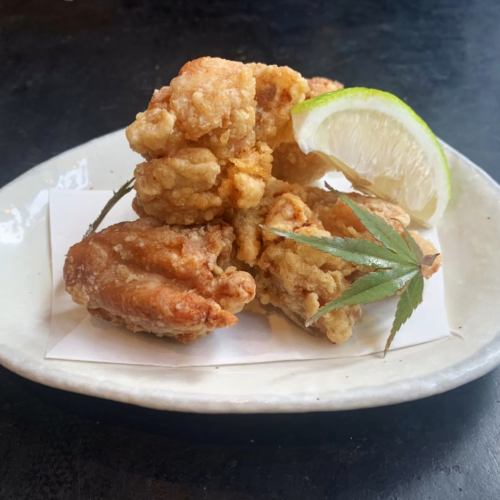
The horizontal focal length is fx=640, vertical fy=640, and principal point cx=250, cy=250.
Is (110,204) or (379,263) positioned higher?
(379,263)

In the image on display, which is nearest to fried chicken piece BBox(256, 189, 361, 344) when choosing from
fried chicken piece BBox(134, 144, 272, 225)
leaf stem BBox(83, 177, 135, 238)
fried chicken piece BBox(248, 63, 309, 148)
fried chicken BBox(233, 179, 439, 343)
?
fried chicken BBox(233, 179, 439, 343)

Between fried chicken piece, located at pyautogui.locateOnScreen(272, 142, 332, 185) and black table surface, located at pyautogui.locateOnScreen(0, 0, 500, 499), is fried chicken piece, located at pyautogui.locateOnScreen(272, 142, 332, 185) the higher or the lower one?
the higher one

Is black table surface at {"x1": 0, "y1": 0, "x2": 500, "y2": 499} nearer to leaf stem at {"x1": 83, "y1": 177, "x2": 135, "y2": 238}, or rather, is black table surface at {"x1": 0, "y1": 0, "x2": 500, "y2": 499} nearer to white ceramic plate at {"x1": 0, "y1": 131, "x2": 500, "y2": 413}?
white ceramic plate at {"x1": 0, "y1": 131, "x2": 500, "y2": 413}

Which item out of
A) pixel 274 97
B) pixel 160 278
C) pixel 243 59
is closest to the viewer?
pixel 160 278

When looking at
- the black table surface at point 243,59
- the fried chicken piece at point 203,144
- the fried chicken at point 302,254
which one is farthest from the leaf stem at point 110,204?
the black table surface at point 243,59

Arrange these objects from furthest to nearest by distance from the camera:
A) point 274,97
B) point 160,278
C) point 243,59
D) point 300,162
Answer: point 243,59, point 300,162, point 274,97, point 160,278

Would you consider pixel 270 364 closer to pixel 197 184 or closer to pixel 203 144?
pixel 197 184

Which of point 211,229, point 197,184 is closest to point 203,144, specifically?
point 197,184
